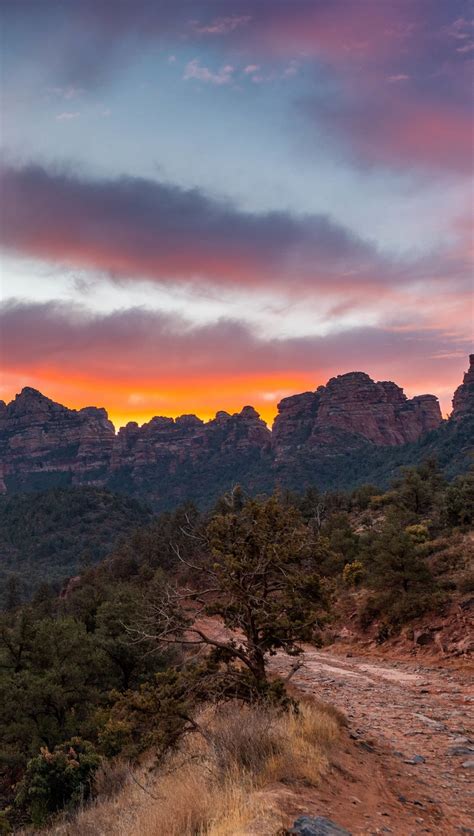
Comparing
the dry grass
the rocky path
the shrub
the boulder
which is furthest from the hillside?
the boulder

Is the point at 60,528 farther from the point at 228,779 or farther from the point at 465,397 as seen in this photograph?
the point at 228,779

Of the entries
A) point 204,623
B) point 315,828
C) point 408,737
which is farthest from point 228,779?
point 204,623

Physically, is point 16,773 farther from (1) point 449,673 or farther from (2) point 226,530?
(2) point 226,530

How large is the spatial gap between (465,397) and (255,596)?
585 feet

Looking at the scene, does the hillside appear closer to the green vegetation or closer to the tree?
the green vegetation

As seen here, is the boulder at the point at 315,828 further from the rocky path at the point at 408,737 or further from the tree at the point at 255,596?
the tree at the point at 255,596

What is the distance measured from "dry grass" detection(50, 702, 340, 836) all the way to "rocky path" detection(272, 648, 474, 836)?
2.62ft

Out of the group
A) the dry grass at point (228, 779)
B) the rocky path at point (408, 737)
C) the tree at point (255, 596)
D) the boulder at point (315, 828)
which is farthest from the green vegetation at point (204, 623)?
the boulder at point (315, 828)

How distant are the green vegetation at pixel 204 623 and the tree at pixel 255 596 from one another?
3 centimetres

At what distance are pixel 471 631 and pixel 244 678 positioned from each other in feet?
42.8

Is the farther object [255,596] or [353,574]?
[353,574]

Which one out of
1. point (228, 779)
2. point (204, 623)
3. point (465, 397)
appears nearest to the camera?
point (228, 779)

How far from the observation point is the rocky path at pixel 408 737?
6883 mm

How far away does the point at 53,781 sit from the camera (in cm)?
1480
